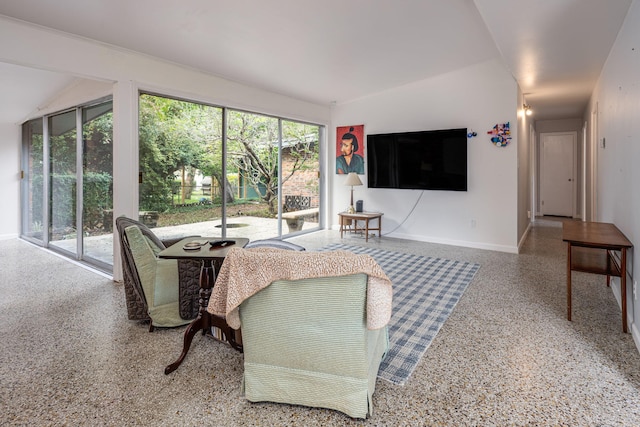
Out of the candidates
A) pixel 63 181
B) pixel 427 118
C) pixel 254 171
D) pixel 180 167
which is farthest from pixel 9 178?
pixel 427 118

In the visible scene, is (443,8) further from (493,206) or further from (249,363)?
(249,363)

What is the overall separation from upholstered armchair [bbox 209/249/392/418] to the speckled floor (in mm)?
124

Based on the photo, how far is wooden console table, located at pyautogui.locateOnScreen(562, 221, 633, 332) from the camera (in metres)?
2.25

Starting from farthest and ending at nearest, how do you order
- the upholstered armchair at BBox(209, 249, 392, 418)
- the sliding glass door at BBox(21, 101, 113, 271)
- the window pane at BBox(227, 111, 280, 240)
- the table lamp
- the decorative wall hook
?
the table lamp
the window pane at BBox(227, 111, 280, 240)
the decorative wall hook
the sliding glass door at BBox(21, 101, 113, 271)
the upholstered armchair at BBox(209, 249, 392, 418)

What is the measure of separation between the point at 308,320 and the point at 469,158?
440 centimetres

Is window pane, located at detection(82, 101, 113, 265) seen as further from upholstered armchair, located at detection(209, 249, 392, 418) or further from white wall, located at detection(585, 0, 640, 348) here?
white wall, located at detection(585, 0, 640, 348)

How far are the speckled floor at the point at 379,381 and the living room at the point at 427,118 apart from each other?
0.54 meters

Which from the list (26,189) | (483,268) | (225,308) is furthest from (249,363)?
(26,189)

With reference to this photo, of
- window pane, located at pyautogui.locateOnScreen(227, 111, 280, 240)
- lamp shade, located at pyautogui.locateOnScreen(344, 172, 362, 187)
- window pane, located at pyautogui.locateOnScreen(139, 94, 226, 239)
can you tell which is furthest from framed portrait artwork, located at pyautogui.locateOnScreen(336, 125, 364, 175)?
window pane, located at pyautogui.locateOnScreen(139, 94, 226, 239)

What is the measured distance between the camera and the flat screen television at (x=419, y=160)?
5.02 meters

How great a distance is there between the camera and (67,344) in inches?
87.1

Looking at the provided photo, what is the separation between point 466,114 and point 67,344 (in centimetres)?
528

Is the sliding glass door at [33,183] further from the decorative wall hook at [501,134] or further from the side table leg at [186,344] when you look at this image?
the decorative wall hook at [501,134]

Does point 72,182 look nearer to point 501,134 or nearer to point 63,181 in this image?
point 63,181
